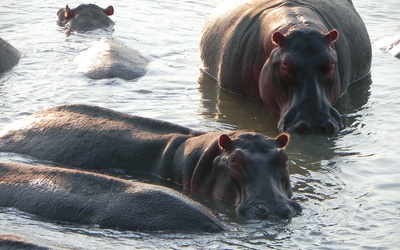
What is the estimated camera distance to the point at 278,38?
11.0 m

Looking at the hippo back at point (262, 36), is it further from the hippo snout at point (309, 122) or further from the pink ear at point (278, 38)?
the hippo snout at point (309, 122)

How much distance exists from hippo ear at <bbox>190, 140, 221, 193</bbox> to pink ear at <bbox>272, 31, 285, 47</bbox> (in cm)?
266

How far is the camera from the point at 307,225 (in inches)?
313

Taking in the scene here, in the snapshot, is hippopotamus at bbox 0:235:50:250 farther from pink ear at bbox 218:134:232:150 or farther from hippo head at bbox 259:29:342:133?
hippo head at bbox 259:29:342:133

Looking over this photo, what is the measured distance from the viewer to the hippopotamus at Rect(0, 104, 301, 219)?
8.12m

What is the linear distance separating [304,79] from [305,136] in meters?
0.64

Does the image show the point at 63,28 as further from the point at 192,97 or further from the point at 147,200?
the point at 147,200

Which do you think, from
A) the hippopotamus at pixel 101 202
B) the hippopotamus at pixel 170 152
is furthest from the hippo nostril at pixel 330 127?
the hippopotamus at pixel 101 202

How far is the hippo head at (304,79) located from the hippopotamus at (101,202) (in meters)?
3.40

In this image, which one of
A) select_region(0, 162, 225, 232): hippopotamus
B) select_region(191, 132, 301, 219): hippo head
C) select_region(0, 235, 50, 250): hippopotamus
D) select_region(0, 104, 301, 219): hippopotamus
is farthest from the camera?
select_region(0, 104, 301, 219): hippopotamus

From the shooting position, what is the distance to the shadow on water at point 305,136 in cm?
912

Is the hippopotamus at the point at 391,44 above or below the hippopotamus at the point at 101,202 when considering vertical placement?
below

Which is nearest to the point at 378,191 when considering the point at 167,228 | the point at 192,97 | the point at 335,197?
the point at 335,197

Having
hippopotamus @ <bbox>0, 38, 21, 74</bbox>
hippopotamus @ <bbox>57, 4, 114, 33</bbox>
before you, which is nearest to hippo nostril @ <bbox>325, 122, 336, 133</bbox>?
hippopotamus @ <bbox>0, 38, 21, 74</bbox>
